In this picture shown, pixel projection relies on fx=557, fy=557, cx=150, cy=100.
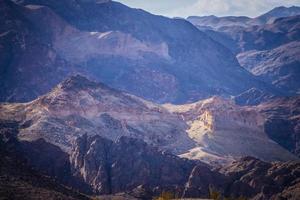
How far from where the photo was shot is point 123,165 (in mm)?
86938

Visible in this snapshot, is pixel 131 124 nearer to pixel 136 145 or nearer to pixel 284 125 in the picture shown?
pixel 136 145

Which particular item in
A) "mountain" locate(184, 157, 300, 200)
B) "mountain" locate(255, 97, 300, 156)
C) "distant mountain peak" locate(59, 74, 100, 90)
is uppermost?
"distant mountain peak" locate(59, 74, 100, 90)

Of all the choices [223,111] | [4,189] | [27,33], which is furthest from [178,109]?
[4,189]

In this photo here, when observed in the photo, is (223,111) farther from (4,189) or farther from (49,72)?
(4,189)

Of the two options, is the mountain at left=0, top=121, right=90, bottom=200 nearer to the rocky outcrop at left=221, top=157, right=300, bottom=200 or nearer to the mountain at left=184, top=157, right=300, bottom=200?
the mountain at left=184, top=157, right=300, bottom=200

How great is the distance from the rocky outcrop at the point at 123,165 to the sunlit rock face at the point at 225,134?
23.0 metres

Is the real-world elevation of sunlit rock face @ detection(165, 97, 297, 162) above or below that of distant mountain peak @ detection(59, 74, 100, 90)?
below

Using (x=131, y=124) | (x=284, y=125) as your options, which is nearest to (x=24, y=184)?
(x=131, y=124)

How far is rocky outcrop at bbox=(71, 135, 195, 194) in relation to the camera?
83.6 metres

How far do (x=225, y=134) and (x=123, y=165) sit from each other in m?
47.7

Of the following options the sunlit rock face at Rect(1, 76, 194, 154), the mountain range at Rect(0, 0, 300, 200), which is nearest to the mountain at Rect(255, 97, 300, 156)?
the mountain range at Rect(0, 0, 300, 200)

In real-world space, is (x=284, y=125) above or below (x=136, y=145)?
below

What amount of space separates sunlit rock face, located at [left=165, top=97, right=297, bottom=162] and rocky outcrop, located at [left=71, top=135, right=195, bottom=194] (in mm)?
23029

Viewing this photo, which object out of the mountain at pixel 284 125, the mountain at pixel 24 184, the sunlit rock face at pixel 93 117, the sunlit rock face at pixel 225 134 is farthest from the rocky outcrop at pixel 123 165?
the mountain at pixel 284 125
